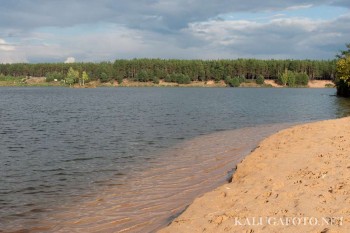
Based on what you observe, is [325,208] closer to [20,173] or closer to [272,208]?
[272,208]

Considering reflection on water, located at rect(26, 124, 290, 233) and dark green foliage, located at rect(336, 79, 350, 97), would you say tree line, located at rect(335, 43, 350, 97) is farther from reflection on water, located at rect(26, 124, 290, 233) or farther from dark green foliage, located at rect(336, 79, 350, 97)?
reflection on water, located at rect(26, 124, 290, 233)

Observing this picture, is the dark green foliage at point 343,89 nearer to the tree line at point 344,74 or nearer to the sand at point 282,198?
the tree line at point 344,74

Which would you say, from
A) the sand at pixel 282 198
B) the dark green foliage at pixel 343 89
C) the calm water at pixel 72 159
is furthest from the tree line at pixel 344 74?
the sand at pixel 282 198

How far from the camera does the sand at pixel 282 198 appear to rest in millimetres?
8266

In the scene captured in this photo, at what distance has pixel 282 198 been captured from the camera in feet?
33.2

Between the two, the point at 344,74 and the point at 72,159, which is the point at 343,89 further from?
the point at 72,159

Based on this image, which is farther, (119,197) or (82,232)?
(119,197)

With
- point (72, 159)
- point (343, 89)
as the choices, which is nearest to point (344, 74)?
point (343, 89)

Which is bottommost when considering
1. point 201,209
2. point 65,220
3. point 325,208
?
point 65,220

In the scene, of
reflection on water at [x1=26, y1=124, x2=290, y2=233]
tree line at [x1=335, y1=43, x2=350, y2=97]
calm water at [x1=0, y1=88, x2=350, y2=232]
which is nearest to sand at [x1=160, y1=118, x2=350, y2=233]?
reflection on water at [x1=26, y1=124, x2=290, y2=233]

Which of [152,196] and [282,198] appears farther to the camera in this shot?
[152,196]

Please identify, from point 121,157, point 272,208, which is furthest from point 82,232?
point 121,157

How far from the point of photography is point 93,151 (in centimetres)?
2341

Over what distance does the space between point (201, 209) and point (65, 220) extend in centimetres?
469
